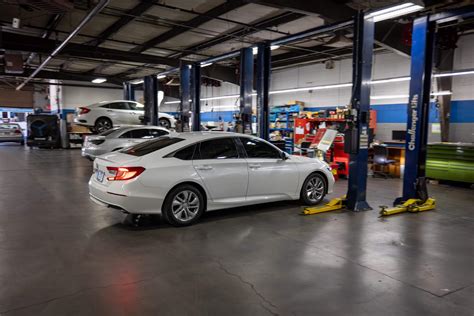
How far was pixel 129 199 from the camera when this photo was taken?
4.77m

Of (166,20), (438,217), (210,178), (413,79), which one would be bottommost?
(438,217)

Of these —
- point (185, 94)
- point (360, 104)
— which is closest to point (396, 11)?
point (360, 104)

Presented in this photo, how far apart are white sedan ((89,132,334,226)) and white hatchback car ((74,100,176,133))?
10.1 metres

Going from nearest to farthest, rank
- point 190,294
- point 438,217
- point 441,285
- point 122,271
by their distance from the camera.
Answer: point 190,294 → point 441,285 → point 122,271 → point 438,217

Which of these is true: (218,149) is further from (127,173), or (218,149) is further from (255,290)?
(255,290)

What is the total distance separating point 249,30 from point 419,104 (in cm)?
637

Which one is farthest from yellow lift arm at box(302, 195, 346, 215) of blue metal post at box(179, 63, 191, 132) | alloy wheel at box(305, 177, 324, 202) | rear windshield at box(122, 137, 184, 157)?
blue metal post at box(179, 63, 191, 132)

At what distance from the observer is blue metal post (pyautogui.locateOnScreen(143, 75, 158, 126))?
1491 centimetres

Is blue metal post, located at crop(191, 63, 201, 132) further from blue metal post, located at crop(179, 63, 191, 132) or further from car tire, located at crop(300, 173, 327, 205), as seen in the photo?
car tire, located at crop(300, 173, 327, 205)

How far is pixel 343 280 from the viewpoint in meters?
3.46

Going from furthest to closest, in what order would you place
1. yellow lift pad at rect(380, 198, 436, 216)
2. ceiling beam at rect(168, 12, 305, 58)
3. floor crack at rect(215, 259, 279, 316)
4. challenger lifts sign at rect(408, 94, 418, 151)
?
ceiling beam at rect(168, 12, 305, 58)
challenger lifts sign at rect(408, 94, 418, 151)
yellow lift pad at rect(380, 198, 436, 216)
floor crack at rect(215, 259, 279, 316)

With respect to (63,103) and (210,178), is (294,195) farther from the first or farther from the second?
(63,103)

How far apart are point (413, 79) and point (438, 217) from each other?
2.57 metres

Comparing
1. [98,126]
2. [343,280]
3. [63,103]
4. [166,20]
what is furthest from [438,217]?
[63,103]
